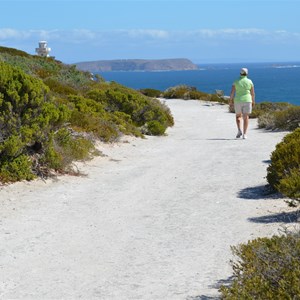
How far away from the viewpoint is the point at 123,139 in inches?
654

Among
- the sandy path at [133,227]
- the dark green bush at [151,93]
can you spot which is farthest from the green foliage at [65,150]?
the dark green bush at [151,93]

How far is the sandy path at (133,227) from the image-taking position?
5.73m

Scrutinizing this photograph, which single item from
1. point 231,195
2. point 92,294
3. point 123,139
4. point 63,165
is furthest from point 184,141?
point 92,294

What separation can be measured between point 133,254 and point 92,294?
1.23 meters

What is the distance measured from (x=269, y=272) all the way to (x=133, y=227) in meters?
3.37

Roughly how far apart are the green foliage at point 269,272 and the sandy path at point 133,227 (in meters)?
0.66

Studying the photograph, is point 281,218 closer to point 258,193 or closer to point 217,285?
point 258,193

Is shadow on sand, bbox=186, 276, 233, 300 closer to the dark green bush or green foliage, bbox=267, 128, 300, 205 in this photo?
green foliage, bbox=267, 128, 300, 205

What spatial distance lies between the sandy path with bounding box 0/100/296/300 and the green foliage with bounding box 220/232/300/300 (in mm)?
658

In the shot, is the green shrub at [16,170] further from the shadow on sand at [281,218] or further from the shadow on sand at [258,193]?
the shadow on sand at [281,218]

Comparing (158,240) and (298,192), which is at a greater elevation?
(298,192)

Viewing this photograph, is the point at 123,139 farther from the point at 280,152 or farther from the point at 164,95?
the point at 164,95

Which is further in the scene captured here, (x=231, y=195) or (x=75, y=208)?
(x=231, y=195)

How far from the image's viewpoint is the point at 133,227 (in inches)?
305
